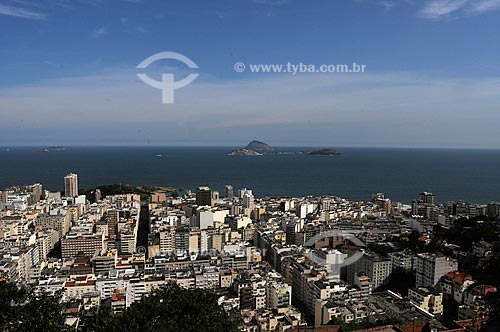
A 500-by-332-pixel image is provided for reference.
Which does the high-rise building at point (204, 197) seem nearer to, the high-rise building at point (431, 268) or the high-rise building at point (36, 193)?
the high-rise building at point (36, 193)

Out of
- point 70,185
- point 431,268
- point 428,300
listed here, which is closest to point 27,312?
point 428,300

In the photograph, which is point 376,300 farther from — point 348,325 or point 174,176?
point 174,176

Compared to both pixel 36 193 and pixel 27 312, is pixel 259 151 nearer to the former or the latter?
pixel 36 193

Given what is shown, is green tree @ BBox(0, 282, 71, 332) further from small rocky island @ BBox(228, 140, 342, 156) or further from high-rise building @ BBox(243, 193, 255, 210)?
small rocky island @ BBox(228, 140, 342, 156)

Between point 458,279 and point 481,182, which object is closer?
point 458,279

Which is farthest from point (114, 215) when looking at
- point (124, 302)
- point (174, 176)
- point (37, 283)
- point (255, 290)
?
point (174, 176)

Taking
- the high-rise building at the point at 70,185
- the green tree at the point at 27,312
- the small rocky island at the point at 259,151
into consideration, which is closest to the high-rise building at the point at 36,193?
the high-rise building at the point at 70,185
